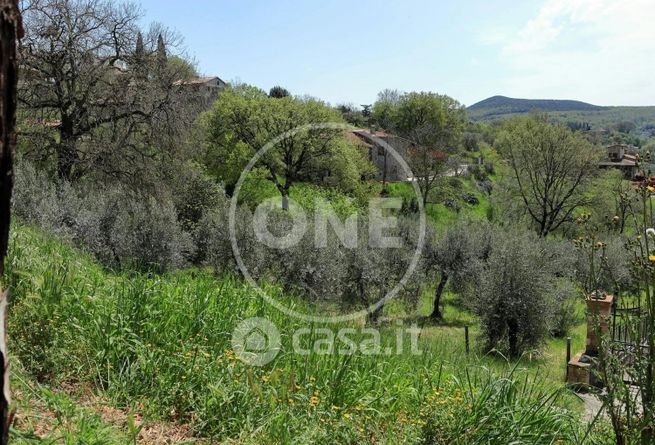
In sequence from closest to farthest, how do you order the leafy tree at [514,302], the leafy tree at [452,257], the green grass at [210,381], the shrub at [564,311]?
the green grass at [210,381]
the leafy tree at [514,302]
the shrub at [564,311]
the leafy tree at [452,257]

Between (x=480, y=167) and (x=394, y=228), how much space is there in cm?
4312

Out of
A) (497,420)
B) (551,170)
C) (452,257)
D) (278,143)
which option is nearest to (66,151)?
(452,257)

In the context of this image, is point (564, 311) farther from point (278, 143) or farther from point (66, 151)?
point (278, 143)

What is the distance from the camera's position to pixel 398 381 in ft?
16.1

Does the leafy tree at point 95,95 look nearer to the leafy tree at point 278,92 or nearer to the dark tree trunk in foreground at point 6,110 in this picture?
the dark tree trunk in foreground at point 6,110

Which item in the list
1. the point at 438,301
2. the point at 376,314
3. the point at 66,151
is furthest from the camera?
the point at 438,301

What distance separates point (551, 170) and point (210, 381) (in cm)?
3654

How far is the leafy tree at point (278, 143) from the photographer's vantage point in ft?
111

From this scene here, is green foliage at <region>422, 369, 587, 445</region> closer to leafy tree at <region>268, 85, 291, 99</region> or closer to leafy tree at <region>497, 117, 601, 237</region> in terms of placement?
leafy tree at <region>497, 117, 601, 237</region>

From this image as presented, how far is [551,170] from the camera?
119 feet

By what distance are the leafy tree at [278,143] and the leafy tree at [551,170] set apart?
1251 centimetres

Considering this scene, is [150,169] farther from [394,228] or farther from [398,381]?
[398,381]

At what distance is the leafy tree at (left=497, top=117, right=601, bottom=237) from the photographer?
116 feet

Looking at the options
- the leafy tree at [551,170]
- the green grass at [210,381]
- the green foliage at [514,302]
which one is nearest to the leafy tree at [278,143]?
the leafy tree at [551,170]
